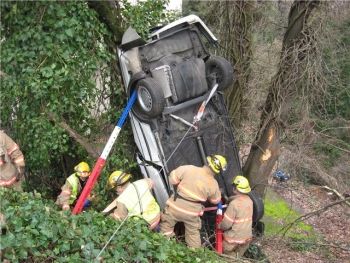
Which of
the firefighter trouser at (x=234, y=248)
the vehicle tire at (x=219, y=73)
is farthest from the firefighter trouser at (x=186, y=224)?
the vehicle tire at (x=219, y=73)

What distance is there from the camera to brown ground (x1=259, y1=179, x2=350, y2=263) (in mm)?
7266

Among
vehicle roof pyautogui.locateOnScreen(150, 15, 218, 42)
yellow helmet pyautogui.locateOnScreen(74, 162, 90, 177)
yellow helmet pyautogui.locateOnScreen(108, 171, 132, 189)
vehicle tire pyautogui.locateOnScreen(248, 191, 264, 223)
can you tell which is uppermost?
vehicle roof pyautogui.locateOnScreen(150, 15, 218, 42)

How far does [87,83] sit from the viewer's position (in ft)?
19.8

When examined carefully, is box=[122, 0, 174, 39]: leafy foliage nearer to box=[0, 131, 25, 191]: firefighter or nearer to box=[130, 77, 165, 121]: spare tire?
box=[130, 77, 165, 121]: spare tire

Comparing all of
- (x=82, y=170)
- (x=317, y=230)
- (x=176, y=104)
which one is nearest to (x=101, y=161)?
(x=82, y=170)

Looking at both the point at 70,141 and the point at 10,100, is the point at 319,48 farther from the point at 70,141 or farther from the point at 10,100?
the point at 10,100

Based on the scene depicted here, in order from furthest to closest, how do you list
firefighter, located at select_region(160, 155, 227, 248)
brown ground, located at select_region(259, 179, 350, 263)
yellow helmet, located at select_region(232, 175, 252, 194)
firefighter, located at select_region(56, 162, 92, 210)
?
1. brown ground, located at select_region(259, 179, 350, 263)
2. firefighter, located at select_region(56, 162, 92, 210)
3. yellow helmet, located at select_region(232, 175, 252, 194)
4. firefighter, located at select_region(160, 155, 227, 248)

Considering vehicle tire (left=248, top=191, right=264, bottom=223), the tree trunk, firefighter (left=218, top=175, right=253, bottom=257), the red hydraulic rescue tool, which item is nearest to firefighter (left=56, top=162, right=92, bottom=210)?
the red hydraulic rescue tool

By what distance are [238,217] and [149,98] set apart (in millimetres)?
1889

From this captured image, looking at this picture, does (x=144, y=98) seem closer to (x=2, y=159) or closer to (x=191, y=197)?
(x=191, y=197)

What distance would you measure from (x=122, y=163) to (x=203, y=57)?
75.3 inches

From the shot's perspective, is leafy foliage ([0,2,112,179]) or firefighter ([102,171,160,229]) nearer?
firefighter ([102,171,160,229])

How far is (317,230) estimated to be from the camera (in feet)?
42.3

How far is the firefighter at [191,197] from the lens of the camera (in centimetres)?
540
